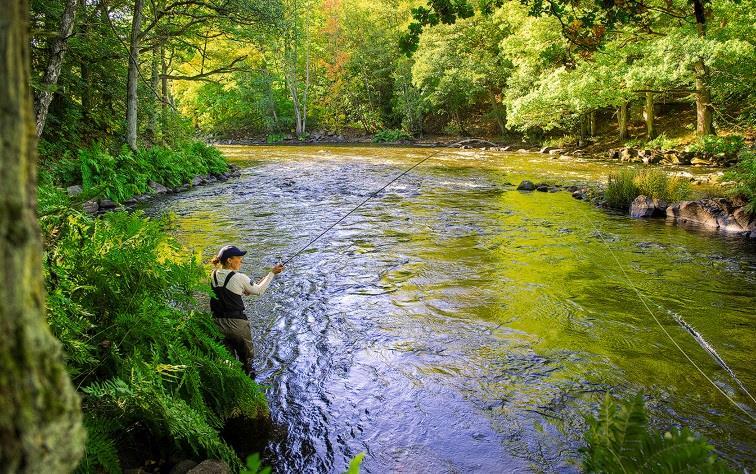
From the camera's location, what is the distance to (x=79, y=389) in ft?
11.2

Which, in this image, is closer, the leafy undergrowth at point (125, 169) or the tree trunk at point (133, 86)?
the leafy undergrowth at point (125, 169)

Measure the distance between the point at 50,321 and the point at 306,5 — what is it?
138 ft

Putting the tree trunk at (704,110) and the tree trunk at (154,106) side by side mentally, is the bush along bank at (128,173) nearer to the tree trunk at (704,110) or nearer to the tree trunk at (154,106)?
the tree trunk at (154,106)

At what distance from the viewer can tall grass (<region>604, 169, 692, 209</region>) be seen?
13945 millimetres

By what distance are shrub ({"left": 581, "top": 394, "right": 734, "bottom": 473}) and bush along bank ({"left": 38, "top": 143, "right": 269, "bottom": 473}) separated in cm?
249

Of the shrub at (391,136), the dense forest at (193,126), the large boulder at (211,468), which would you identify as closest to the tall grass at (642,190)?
the dense forest at (193,126)

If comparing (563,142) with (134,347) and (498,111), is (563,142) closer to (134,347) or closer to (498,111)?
(498,111)

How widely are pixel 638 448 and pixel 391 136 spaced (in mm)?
40958

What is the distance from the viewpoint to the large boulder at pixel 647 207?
1310 centimetres

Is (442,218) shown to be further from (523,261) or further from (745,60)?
(745,60)

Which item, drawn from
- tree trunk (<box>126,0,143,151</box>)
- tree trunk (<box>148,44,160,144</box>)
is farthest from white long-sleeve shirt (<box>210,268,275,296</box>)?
tree trunk (<box>148,44,160,144</box>)

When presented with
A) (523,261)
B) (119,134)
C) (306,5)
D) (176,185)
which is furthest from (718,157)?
(306,5)

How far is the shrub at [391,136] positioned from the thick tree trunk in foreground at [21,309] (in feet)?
135

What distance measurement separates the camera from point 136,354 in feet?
11.8
